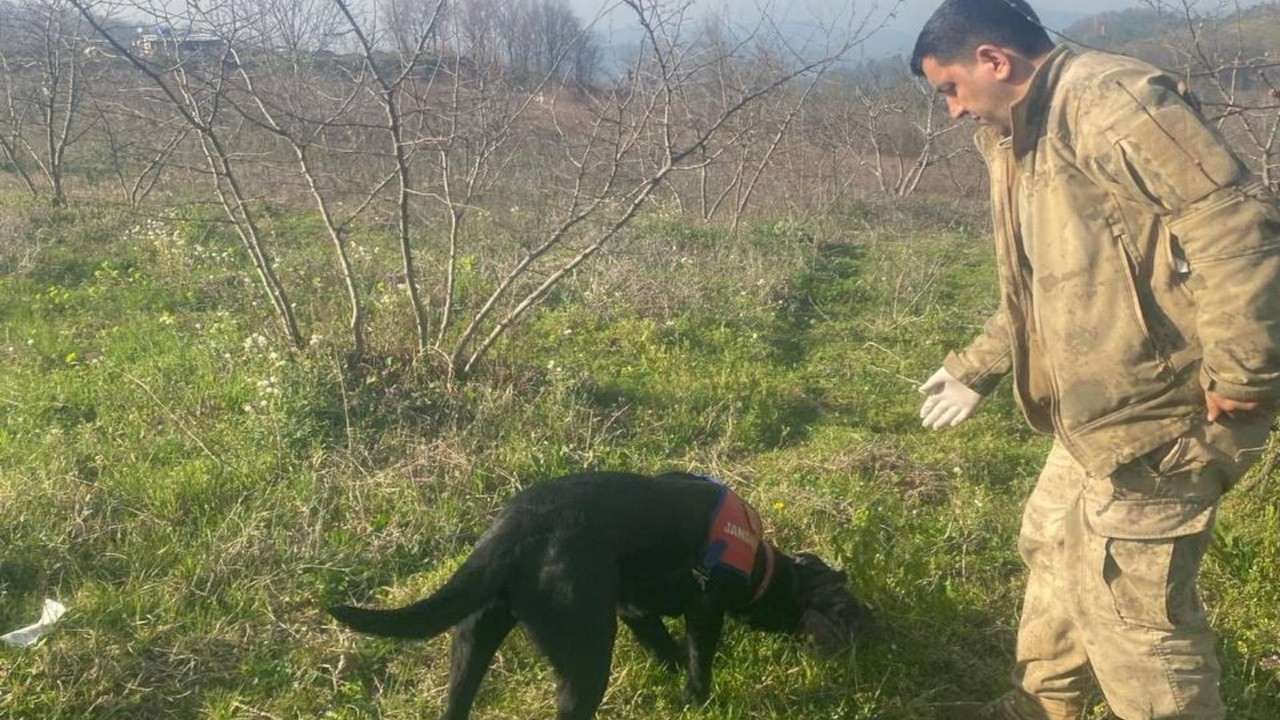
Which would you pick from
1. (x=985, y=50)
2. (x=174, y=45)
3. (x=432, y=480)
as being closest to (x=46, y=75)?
(x=174, y=45)

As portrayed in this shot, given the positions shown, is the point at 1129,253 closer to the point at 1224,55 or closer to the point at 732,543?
the point at 732,543

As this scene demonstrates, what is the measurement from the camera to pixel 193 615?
323 cm

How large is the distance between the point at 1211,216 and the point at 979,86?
59 centimetres

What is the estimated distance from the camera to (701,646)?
295 cm

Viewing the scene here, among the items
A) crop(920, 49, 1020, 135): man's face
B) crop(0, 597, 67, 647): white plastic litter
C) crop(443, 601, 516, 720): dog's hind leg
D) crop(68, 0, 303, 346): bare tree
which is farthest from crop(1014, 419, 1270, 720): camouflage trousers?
crop(68, 0, 303, 346): bare tree

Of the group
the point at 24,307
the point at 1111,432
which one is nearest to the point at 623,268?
the point at 24,307

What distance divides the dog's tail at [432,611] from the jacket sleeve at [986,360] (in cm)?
141

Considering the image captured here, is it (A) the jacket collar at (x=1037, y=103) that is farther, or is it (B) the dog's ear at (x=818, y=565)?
(B) the dog's ear at (x=818, y=565)

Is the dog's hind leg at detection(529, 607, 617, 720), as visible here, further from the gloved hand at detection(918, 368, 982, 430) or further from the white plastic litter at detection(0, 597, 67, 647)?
the white plastic litter at detection(0, 597, 67, 647)

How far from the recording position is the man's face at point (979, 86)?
7.18 ft

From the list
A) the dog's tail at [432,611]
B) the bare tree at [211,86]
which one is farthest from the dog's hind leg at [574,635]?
the bare tree at [211,86]

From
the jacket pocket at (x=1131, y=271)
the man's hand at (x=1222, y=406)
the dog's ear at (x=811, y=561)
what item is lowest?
the dog's ear at (x=811, y=561)

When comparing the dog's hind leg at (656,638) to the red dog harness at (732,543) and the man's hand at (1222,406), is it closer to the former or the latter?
the red dog harness at (732,543)

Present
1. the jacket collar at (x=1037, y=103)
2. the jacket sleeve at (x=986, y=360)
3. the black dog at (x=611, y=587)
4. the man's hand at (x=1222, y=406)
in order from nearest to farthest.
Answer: the man's hand at (x=1222, y=406)
the jacket collar at (x=1037, y=103)
the black dog at (x=611, y=587)
the jacket sleeve at (x=986, y=360)
